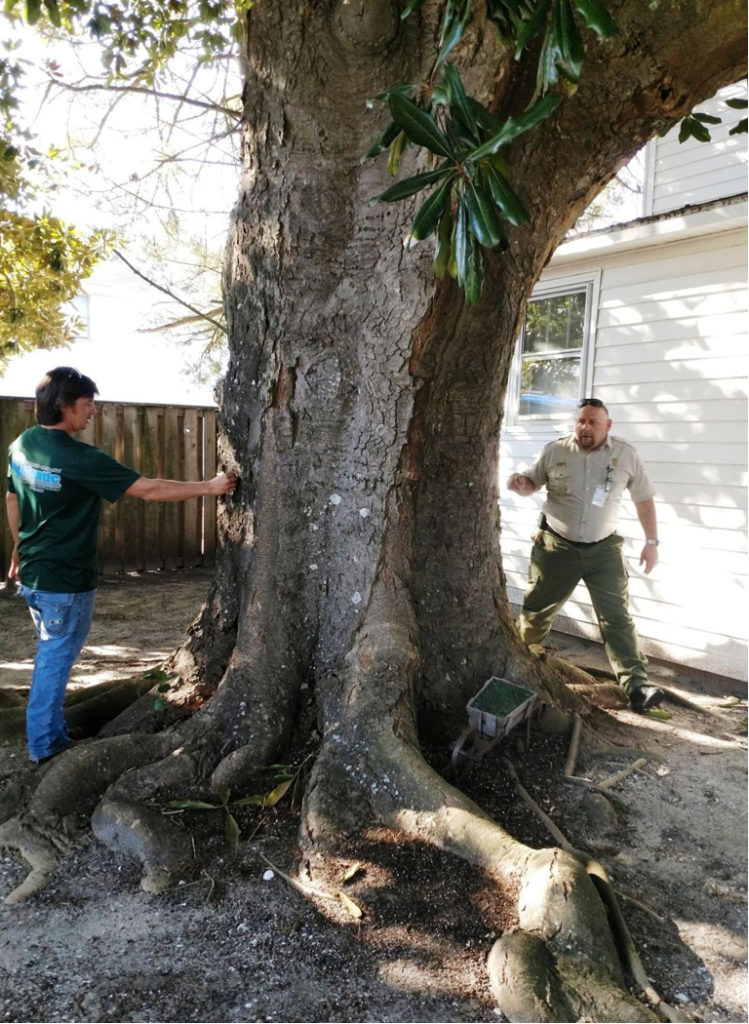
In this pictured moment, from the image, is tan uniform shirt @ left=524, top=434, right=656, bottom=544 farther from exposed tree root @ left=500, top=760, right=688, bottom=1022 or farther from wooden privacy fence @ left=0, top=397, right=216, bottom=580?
wooden privacy fence @ left=0, top=397, right=216, bottom=580

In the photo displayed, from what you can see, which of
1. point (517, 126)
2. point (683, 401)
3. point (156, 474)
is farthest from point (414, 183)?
point (156, 474)

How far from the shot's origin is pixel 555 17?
174 centimetres

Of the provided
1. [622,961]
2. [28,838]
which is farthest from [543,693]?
[28,838]

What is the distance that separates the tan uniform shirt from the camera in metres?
5.33

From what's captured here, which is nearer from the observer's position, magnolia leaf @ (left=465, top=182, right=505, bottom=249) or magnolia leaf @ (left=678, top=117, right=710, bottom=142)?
magnolia leaf @ (left=465, top=182, right=505, bottom=249)

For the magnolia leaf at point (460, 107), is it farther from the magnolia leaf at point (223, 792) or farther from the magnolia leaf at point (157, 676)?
the magnolia leaf at point (157, 676)

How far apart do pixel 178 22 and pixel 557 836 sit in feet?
18.2

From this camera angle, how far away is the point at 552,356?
25.5 ft

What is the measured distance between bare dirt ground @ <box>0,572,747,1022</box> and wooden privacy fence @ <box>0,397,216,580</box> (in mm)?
6245

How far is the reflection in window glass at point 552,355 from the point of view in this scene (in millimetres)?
7531

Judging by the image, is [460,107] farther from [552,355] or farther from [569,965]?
[552,355]

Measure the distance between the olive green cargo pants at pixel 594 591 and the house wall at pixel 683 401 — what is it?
48.3 inches

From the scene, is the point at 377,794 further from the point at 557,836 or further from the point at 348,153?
the point at 348,153

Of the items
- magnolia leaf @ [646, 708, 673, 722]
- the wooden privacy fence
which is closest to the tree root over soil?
magnolia leaf @ [646, 708, 673, 722]
